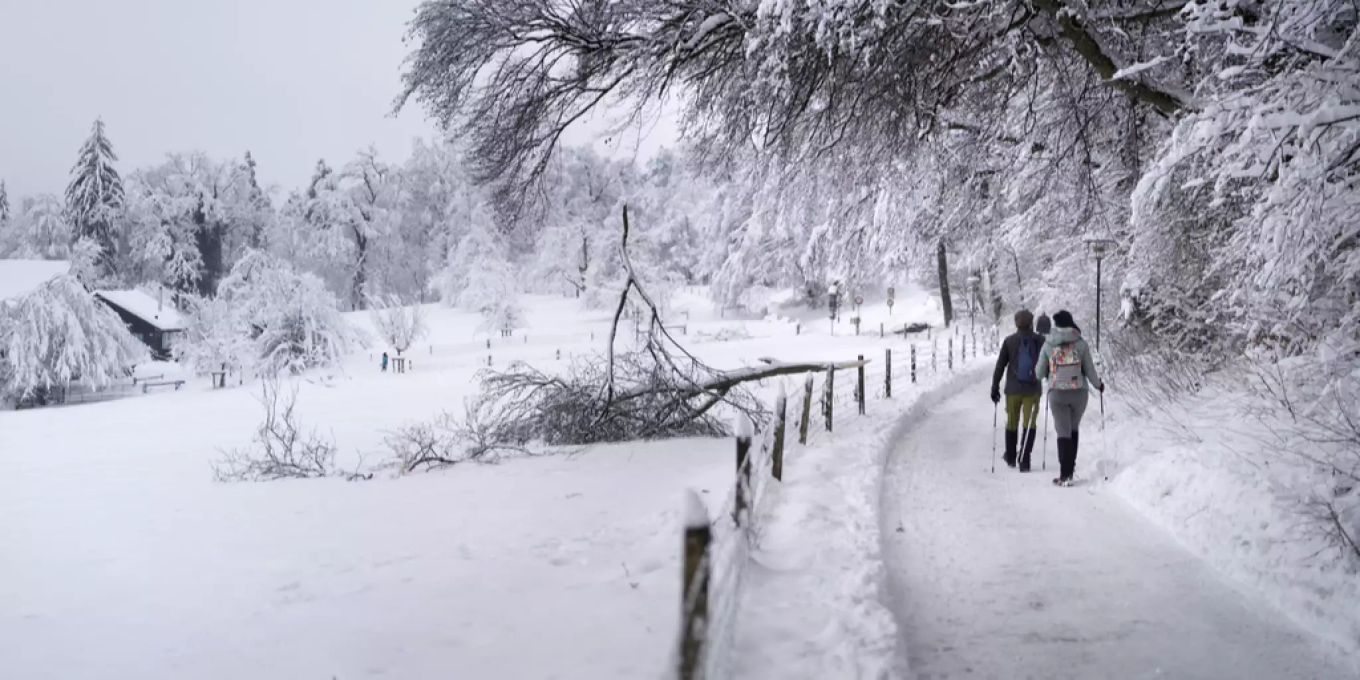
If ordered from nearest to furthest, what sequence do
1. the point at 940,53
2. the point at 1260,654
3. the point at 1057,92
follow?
the point at 1260,654 → the point at 940,53 → the point at 1057,92

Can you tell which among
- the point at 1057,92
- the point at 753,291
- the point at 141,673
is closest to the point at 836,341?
the point at 753,291

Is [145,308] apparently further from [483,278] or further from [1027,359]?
[1027,359]

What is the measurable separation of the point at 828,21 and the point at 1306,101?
10.8 feet

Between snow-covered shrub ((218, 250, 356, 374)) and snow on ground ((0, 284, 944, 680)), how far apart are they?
22591 millimetres

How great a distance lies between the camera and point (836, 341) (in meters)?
37.7

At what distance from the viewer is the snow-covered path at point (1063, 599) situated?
3.86m

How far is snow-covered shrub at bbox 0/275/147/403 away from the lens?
29.0 m

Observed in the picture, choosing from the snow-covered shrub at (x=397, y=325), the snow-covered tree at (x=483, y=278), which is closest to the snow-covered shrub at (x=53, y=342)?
the snow-covered shrub at (x=397, y=325)

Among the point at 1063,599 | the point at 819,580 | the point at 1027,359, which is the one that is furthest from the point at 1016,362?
the point at 819,580

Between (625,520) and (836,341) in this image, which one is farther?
(836,341)

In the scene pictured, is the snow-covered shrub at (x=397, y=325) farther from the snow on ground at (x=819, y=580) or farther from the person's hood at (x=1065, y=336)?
the person's hood at (x=1065, y=336)

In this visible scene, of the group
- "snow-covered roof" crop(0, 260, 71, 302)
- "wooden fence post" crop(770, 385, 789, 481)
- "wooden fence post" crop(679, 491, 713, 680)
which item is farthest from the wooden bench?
"wooden fence post" crop(679, 491, 713, 680)

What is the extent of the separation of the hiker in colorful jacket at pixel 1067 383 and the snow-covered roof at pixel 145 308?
50686mm

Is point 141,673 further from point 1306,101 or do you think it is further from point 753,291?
point 753,291
